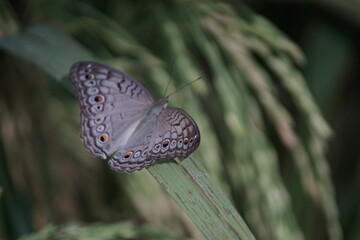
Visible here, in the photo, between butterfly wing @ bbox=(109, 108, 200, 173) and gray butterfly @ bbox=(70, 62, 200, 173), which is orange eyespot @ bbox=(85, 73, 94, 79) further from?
butterfly wing @ bbox=(109, 108, 200, 173)

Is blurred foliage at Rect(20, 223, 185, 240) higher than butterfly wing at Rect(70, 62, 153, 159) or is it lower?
lower

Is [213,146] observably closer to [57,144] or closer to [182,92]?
[182,92]

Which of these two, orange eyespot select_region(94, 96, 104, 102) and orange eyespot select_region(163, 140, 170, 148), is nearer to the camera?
orange eyespot select_region(163, 140, 170, 148)

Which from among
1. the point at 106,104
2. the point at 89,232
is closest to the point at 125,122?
the point at 106,104

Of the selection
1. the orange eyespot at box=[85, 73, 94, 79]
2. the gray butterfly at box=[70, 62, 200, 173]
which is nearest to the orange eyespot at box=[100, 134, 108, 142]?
the gray butterfly at box=[70, 62, 200, 173]

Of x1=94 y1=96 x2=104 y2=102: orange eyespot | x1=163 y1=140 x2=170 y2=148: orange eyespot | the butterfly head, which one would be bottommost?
x1=163 y1=140 x2=170 y2=148: orange eyespot

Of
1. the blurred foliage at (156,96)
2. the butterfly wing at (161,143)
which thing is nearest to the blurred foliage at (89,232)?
the blurred foliage at (156,96)

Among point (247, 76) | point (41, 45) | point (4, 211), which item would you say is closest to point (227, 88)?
point (247, 76)
